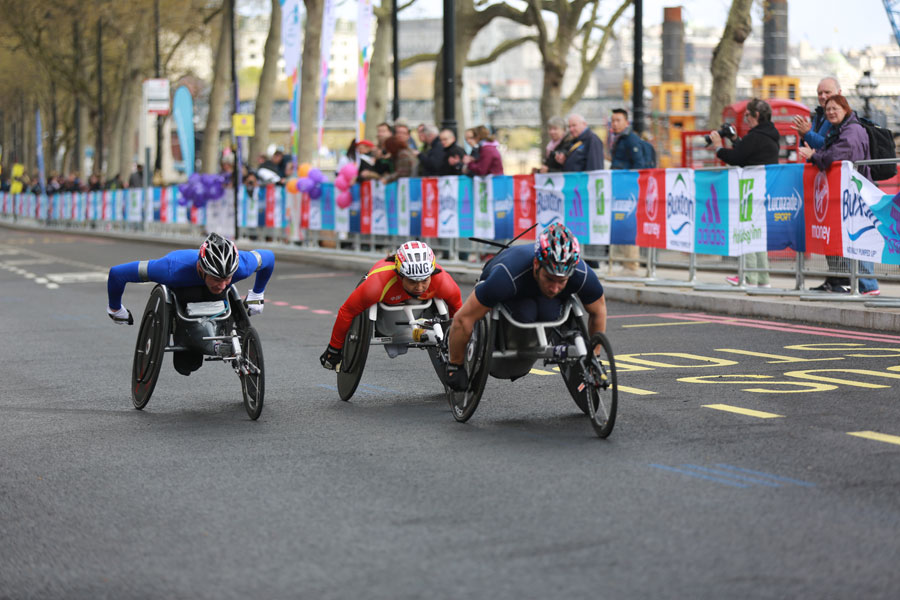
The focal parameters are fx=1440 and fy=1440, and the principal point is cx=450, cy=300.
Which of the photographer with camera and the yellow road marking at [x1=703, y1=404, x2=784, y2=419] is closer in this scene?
the yellow road marking at [x1=703, y1=404, x2=784, y2=419]

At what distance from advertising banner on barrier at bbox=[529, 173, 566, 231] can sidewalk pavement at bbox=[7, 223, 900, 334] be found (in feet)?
3.36

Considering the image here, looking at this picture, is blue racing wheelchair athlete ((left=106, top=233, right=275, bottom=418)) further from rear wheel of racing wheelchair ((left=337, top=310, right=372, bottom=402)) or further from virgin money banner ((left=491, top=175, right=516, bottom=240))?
virgin money banner ((left=491, top=175, right=516, bottom=240))

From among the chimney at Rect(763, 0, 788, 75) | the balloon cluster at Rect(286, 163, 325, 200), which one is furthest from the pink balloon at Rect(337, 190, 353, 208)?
the chimney at Rect(763, 0, 788, 75)

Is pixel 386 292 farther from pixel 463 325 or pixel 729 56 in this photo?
pixel 729 56

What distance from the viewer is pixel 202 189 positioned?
38.8 m

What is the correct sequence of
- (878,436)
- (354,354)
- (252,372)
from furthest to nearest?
(354,354)
(252,372)
(878,436)

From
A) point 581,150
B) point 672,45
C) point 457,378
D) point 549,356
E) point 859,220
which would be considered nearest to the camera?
point 549,356

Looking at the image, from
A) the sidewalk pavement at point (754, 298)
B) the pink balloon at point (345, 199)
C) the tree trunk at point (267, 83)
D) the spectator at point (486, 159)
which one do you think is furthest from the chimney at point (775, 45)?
the sidewalk pavement at point (754, 298)


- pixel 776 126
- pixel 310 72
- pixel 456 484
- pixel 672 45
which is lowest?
pixel 456 484

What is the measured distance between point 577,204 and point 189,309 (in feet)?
32.7

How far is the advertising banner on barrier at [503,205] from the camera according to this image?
20.5 metres

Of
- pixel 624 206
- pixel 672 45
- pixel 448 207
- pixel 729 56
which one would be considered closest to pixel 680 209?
pixel 624 206

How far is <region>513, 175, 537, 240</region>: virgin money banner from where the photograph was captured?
787 inches

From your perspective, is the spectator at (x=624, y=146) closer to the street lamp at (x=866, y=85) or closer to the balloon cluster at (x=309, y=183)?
the balloon cluster at (x=309, y=183)
